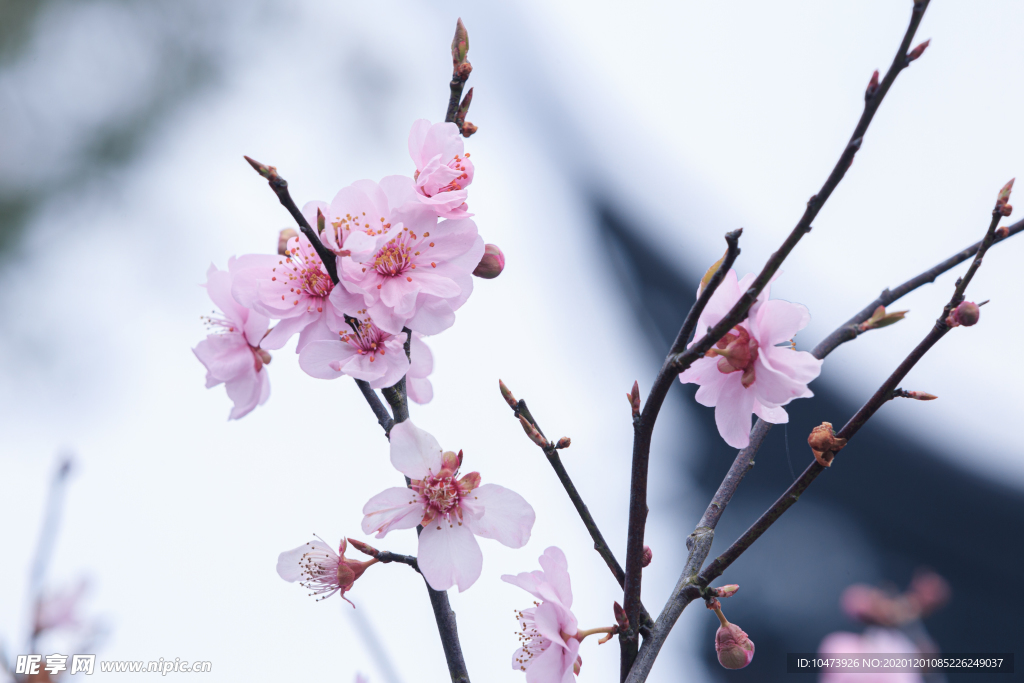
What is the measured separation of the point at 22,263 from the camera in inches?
82.0

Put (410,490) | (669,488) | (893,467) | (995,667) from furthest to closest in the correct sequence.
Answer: (669,488) < (893,467) < (995,667) < (410,490)

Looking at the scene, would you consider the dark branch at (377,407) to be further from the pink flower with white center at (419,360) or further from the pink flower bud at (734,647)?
the pink flower bud at (734,647)

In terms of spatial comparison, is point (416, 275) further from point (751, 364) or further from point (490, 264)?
point (751, 364)

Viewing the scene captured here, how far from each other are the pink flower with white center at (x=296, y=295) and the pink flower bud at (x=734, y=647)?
1.29ft

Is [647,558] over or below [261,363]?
below

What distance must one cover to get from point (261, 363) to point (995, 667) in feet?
3.43

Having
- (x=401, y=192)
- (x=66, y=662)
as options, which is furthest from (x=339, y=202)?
(x=66, y=662)

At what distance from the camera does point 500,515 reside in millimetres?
455

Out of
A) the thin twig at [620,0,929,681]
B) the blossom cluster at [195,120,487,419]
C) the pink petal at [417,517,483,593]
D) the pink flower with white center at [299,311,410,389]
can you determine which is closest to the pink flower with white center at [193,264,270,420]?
the blossom cluster at [195,120,487,419]

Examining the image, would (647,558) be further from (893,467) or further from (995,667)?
Result: (893,467)

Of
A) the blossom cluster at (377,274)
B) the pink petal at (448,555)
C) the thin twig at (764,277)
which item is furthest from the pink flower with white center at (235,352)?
the thin twig at (764,277)

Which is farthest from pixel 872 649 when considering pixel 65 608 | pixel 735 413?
pixel 65 608

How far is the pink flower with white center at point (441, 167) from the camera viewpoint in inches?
18.2

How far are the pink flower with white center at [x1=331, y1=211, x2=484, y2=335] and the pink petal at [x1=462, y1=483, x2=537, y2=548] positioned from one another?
0.13m
